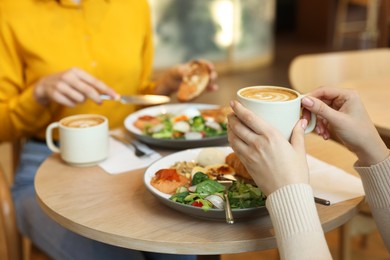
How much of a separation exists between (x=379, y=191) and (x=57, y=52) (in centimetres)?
101

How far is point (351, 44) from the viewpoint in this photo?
241 inches

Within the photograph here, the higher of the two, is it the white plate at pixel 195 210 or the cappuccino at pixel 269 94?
the cappuccino at pixel 269 94

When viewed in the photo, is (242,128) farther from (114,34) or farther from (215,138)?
(114,34)

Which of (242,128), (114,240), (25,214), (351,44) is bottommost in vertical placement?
(351,44)

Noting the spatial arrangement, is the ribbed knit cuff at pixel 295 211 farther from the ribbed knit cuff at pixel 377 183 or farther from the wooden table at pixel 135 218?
the ribbed knit cuff at pixel 377 183

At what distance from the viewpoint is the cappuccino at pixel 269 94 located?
3.12ft

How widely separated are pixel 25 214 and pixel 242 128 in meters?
0.77

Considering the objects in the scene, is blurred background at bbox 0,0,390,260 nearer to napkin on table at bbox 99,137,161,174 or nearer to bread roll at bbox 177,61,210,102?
bread roll at bbox 177,61,210,102

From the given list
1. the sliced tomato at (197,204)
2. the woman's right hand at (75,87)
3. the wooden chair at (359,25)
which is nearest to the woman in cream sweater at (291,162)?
the sliced tomato at (197,204)

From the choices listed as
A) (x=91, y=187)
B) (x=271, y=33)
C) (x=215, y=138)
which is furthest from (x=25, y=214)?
(x=271, y=33)

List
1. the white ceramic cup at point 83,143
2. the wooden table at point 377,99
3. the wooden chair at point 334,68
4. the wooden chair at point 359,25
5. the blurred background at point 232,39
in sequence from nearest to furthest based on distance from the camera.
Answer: the white ceramic cup at point 83,143
the wooden table at point 377,99
the wooden chair at point 334,68
the blurred background at point 232,39
the wooden chair at point 359,25

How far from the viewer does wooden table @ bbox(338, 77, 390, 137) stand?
143cm

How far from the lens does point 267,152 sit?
870mm

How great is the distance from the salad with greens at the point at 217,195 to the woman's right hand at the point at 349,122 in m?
0.18
